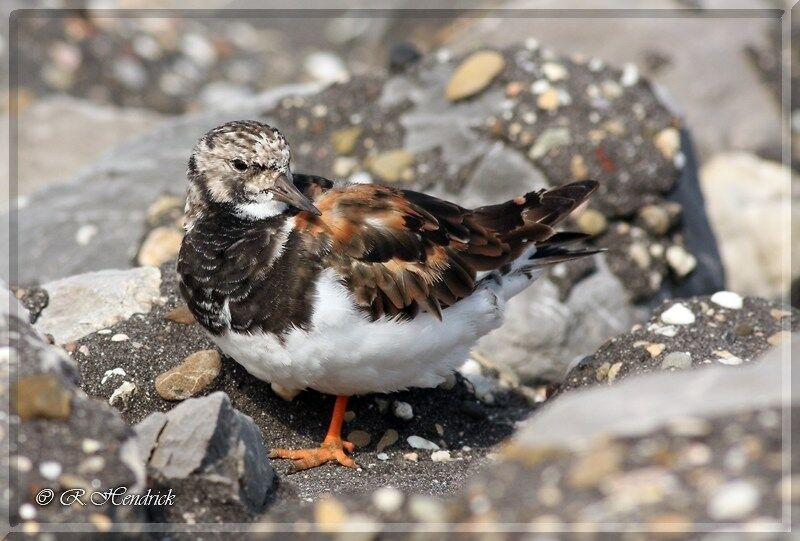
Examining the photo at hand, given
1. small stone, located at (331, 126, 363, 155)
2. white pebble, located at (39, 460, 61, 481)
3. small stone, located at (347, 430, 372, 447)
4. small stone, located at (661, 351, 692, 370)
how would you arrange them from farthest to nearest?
small stone, located at (331, 126, 363, 155) < small stone, located at (347, 430, 372, 447) < small stone, located at (661, 351, 692, 370) < white pebble, located at (39, 460, 61, 481)

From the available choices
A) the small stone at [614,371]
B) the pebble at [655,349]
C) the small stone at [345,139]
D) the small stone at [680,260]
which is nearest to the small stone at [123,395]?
the small stone at [614,371]

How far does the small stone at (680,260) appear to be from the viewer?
6.93 m

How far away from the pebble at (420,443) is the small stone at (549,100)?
2.93 metres

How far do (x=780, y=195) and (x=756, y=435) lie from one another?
6.04 metres

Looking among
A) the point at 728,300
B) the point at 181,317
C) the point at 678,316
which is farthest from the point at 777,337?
the point at 181,317

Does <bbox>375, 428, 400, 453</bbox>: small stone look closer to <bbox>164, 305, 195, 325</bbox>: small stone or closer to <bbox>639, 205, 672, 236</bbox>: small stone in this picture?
<bbox>164, 305, 195, 325</bbox>: small stone

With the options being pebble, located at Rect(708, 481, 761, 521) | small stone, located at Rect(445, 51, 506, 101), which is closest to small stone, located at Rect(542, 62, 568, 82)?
small stone, located at Rect(445, 51, 506, 101)

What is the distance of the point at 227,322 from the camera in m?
4.58

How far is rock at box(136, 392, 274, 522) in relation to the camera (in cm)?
362

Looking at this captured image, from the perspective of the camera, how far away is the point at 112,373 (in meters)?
4.94

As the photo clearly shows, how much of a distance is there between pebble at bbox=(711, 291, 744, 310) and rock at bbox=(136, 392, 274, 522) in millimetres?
2835

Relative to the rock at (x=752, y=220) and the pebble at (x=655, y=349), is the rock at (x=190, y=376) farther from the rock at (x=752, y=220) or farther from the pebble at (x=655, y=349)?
the rock at (x=752, y=220)

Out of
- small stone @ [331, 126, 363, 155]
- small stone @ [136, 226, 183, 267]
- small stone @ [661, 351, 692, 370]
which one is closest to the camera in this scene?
small stone @ [661, 351, 692, 370]

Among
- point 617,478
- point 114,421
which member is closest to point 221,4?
point 114,421
